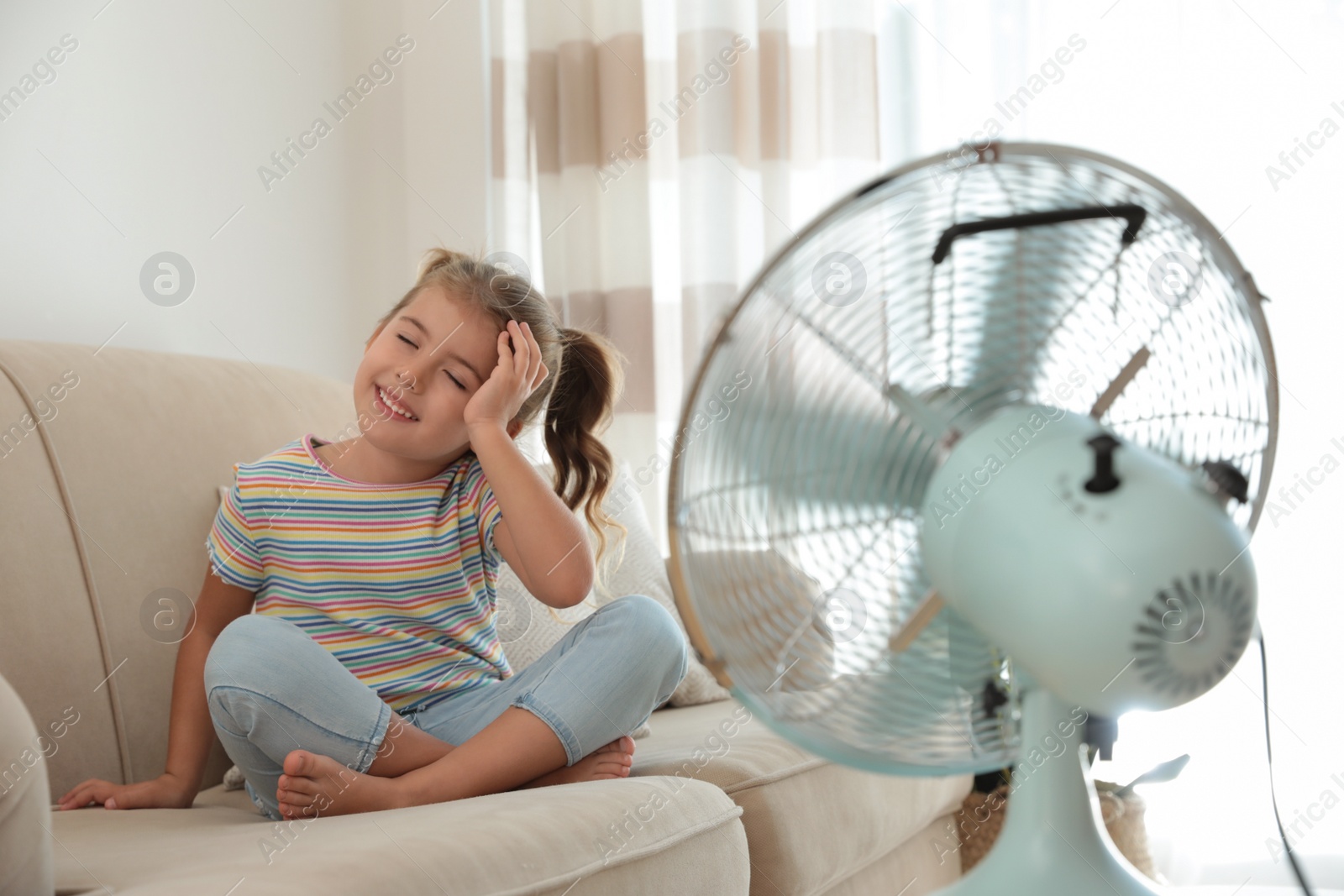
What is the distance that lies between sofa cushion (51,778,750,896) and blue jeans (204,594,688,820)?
71mm

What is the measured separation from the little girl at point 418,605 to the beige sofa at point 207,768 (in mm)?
61

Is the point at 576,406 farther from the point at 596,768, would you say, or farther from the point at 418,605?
the point at 596,768

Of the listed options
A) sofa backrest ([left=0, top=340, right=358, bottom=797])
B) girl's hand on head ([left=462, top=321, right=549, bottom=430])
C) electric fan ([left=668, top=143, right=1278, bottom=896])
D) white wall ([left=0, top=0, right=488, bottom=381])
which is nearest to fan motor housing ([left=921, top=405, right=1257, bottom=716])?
electric fan ([left=668, top=143, right=1278, bottom=896])

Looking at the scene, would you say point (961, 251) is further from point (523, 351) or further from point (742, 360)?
point (523, 351)

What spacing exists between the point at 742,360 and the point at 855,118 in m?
1.90

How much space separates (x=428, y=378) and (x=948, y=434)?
742 millimetres

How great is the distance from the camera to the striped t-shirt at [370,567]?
3.85 feet

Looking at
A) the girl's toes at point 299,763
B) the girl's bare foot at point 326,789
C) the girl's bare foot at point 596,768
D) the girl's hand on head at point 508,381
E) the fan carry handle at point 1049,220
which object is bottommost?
the girl's bare foot at point 596,768

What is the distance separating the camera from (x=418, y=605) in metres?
1.20

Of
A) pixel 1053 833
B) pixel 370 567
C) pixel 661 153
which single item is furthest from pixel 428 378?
pixel 661 153

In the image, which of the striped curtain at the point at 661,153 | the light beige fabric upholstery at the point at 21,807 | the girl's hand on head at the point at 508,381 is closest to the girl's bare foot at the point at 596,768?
the girl's hand on head at the point at 508,381

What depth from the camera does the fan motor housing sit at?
0.46 meters

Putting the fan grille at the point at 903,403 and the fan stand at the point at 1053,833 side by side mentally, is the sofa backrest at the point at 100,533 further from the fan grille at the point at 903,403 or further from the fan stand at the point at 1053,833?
the fan stand at the point at 1053,833

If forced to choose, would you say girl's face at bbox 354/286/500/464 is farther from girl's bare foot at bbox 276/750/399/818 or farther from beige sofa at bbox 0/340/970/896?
girl's bare foot at bbox 276/750/399/818
